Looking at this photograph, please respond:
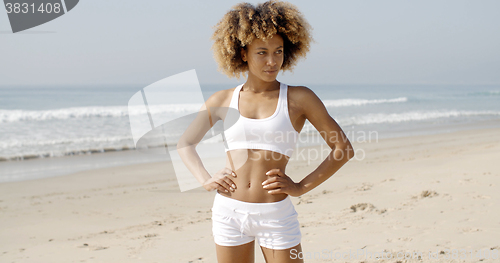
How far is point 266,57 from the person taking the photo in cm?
207

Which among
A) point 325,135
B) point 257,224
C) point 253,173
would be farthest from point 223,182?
point 325,135

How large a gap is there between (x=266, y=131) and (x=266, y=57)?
401 mm

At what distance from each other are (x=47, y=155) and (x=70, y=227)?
5.61 meters

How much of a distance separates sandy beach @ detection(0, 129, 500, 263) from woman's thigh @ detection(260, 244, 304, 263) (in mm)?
2080

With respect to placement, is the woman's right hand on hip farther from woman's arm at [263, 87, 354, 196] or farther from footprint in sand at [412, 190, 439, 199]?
footprint in sand at [412, 190, 439, 199]

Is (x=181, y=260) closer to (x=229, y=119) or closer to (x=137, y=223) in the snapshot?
(x=137, y=223)

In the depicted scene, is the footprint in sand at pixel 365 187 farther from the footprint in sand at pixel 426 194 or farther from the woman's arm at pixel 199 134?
the woman's arm at pixel 199 134

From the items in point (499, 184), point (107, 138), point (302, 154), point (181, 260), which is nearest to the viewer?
point (181, 260)

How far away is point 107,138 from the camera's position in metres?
12.4

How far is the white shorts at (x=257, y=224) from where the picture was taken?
6.67 feet

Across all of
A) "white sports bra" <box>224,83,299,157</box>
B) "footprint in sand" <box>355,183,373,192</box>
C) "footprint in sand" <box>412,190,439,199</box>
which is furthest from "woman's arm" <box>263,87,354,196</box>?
"footprint in sand" <box>355,183,373,192</box>

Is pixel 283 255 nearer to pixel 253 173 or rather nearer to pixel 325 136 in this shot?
pixel 253 173

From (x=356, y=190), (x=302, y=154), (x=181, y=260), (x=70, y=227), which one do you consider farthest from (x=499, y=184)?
(x=70, y=227)

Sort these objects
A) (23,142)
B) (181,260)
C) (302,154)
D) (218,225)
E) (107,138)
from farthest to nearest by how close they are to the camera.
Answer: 1. (107,138)
2. (23,142)
3. (302,154)
4. (181,260)
5. (218,225)
